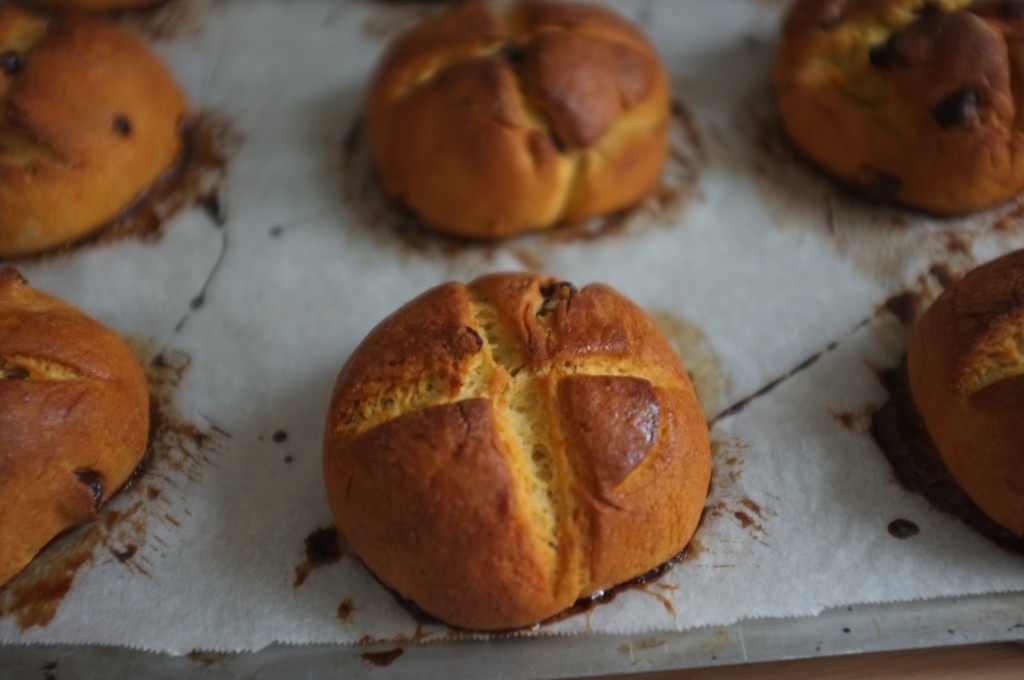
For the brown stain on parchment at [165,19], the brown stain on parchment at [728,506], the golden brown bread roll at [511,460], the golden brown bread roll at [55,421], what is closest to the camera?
the golden brown bread roll at [511,460]

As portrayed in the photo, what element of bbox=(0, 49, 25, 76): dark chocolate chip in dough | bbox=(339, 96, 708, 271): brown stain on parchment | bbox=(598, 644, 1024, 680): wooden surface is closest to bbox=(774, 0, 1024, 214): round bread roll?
bbox=(339, 96, 708, 271): brown stain on parchment

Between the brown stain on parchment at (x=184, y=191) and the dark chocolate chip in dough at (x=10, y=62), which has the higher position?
the dark chocolate chip in dough at (x=10, y=62)

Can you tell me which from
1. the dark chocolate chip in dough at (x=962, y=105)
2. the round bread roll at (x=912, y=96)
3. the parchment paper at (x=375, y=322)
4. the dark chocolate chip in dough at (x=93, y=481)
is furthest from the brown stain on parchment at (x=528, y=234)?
the dark chocolate chip in dough at (x=93, y=481)

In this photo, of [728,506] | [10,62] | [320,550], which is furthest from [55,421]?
[728,506]

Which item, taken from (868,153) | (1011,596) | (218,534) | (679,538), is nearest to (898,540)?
(1011,596)

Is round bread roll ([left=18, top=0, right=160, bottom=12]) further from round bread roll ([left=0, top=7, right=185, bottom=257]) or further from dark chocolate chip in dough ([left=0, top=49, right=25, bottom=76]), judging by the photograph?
dark chocolate chip in dough ([left=0, top=49, right=25, bottom=76])

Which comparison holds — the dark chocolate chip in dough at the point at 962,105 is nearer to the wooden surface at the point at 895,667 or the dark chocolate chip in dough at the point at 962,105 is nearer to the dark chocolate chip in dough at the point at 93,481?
the wooden surface at the point at 895,667
